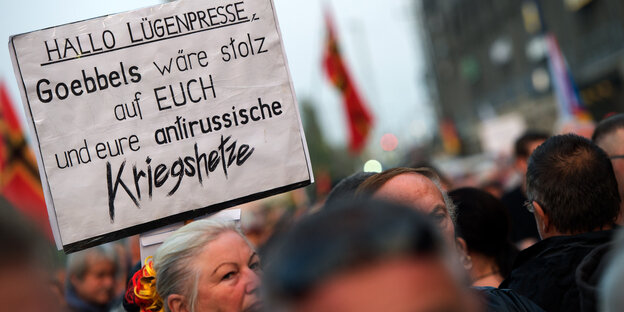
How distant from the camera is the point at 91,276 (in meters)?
5.03

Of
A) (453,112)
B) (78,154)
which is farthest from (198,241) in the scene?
(453,112)

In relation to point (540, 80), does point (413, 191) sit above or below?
above

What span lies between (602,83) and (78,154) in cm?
2590

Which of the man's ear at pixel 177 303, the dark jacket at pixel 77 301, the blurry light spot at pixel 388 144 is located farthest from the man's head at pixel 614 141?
the blurry light spot at pixel 388 144

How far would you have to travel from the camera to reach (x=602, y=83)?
25328 millimetres

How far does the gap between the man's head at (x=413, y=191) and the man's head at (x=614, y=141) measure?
1559mm

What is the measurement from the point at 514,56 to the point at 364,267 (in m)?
40.6

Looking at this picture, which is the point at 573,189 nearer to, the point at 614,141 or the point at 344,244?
the point at 614,141

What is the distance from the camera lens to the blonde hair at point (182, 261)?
2658mm

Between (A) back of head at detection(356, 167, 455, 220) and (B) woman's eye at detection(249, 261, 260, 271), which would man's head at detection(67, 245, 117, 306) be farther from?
(A) back of head at detection(356, 167, 455, 220)

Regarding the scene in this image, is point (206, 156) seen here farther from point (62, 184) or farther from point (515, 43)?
point (515, 43)

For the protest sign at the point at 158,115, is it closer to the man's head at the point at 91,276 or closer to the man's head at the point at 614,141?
the man's head at the point at 614,141

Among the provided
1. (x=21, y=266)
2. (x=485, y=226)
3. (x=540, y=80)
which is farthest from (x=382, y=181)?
(x=540, y=80)

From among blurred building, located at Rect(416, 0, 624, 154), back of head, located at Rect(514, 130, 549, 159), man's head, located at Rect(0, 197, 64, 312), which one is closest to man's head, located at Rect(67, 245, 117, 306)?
back of head, located at Rect(514, 130, 549, 159)
